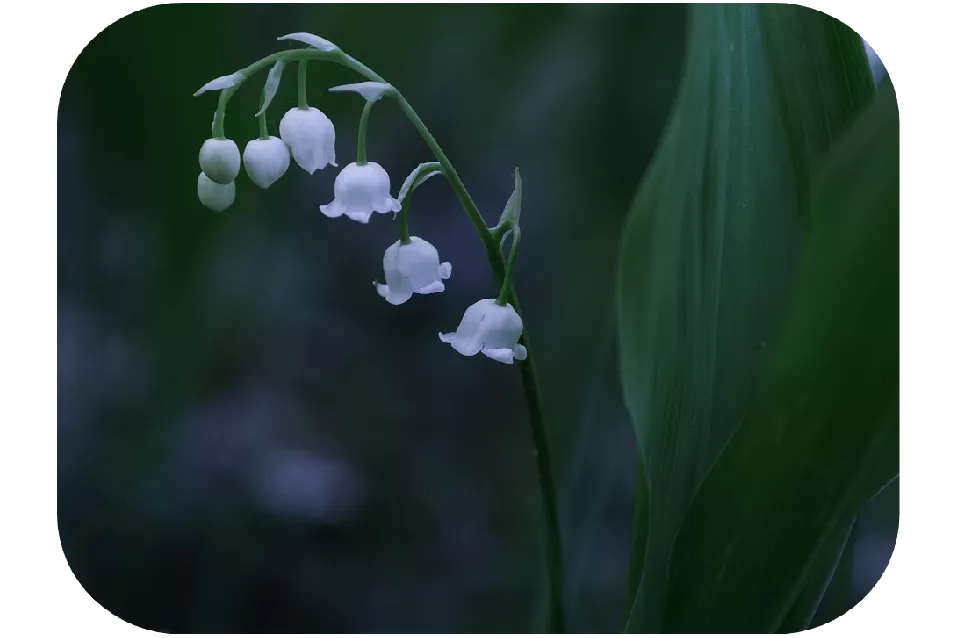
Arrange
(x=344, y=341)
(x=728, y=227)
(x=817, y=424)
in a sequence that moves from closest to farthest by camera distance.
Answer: (x=817, y=424) < (x=728, y=227) < (x=344, y=341)

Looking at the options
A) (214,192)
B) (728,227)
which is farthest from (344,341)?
(728,227)

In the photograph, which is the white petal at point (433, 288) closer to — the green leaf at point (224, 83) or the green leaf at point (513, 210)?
the green leaf at point (513, 210)

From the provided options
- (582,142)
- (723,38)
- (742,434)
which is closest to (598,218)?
(582,142)

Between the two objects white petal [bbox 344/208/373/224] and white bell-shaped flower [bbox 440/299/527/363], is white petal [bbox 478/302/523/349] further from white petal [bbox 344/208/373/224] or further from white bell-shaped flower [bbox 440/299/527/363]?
white petal [bbox 344/208/373/224]

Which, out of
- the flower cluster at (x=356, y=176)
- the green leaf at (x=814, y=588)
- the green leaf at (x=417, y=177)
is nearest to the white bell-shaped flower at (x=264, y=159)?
the flower cluster at (x=356, y=176)

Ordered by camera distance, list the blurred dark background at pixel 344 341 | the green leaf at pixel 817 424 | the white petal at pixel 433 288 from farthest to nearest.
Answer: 1. the blurred dark background at pixel 344 341
2. the white petal at pixel 433 288
3. the green leaf at pixel 817 424

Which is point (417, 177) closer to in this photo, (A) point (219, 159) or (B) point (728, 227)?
(A) point (219, 159)

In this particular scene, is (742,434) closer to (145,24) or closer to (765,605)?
(765,605)
